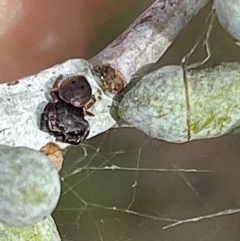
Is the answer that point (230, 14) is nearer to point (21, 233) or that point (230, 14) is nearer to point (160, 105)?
point (160, 105)

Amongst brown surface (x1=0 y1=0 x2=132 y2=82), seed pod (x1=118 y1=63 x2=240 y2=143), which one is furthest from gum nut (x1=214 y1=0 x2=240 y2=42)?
brown surface (x1=0 y1=0 x2=132 y2=82)

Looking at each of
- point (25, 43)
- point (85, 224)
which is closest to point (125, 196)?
point (85, 224)

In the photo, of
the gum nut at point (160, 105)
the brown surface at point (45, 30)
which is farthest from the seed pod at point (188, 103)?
the brown surface at point (45, 30)

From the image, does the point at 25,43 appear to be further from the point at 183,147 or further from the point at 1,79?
the point at 183,147

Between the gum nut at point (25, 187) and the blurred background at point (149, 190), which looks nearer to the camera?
the gum nut at point (25, 187)

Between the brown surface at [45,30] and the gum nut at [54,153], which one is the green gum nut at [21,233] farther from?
the brown surface at [45,30]

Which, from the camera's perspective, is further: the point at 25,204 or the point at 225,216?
the point at 225,216
